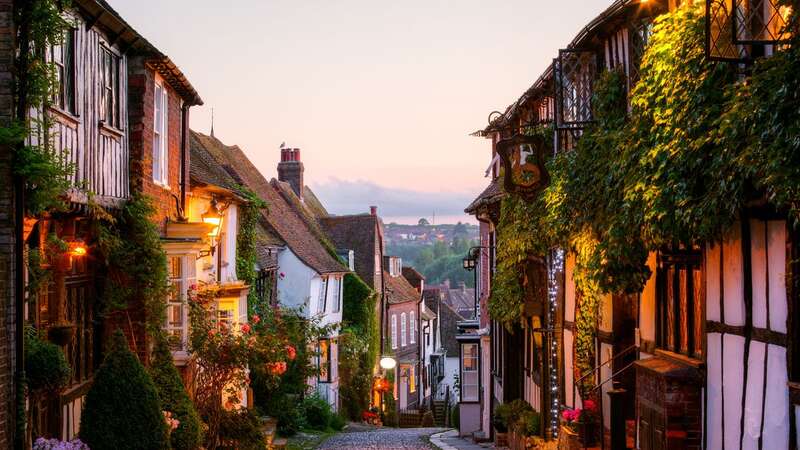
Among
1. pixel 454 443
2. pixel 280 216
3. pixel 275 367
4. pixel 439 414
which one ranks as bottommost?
pixel 439 414

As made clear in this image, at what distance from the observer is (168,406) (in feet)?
47.8

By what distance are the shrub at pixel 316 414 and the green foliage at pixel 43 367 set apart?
21.7 metres

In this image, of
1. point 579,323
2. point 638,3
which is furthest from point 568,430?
point 638,3

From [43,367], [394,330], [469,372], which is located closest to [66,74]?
[43,367]

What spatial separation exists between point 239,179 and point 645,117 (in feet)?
74.8

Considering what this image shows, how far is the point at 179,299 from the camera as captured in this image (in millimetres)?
16953

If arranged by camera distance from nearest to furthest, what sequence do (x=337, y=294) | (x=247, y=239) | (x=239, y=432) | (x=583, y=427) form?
(x=583, y=427)
(x=239, y=432)
(x=247, y=239)
(x=337, y=294)

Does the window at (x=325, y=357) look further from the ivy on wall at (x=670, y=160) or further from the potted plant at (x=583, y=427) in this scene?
the ivy on wall at (x=670, y=160)

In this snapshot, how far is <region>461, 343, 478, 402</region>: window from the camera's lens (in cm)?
3309

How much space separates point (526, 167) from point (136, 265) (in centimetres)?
618

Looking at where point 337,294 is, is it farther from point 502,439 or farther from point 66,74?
point 66,74

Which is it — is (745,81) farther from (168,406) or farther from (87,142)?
(168,406)

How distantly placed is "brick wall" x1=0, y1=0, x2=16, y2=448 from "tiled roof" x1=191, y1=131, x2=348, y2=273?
896 inches

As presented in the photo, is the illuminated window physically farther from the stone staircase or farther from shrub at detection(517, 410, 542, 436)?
shrub at detection(517, 410, 542, 436)
